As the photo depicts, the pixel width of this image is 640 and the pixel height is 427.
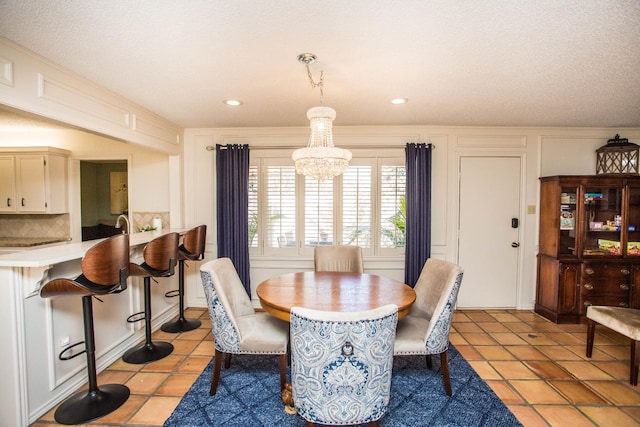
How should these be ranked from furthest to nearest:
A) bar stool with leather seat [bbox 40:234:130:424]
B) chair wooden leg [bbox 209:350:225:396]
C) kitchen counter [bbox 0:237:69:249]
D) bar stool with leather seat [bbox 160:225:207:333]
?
kitchen counter [bbox 0:237:69:249] → bar stool with leather seat [bbox 160:225:207:333] → chair wooden leg [bbox 209:350:225:396] → bar stool with leather seat [bbox 40:234:130:424]

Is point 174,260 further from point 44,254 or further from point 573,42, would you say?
point 573,42

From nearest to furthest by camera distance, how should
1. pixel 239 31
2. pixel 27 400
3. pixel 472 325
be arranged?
pixel 239 31, pixel 27 400, pixel 472 325

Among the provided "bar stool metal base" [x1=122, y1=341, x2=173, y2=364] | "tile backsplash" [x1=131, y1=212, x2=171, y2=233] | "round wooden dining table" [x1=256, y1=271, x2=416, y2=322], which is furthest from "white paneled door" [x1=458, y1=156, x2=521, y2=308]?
"tile backsplash" [x1=131, y1=212, x2=171, y2=233]

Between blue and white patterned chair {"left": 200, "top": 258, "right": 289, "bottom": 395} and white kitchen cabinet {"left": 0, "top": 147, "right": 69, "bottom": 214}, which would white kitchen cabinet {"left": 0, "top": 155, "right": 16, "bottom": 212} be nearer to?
white kitchen cabinet {"left": 0, "top": 147, "right": 69, "bottom": 214}

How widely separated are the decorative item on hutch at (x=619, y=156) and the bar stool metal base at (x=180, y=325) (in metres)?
5.31

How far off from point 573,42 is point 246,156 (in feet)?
10.3

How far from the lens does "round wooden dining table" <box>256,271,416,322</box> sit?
6.64ft

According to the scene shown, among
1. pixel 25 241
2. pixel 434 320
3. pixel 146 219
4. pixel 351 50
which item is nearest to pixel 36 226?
pixel 25 241

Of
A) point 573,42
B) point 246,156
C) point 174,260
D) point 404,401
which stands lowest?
point 404,401

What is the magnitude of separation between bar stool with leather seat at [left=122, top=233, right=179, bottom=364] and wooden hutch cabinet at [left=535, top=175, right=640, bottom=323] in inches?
166

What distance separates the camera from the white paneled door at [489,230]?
12.7ft

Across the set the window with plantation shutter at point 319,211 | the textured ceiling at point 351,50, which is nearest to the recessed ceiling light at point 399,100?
the textured ceiling at point 351,50

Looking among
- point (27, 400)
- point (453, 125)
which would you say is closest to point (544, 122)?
point (453, 125)

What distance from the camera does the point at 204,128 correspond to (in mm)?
3924
